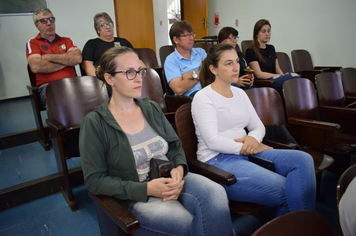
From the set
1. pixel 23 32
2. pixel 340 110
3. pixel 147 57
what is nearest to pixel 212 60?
pixel 340 110

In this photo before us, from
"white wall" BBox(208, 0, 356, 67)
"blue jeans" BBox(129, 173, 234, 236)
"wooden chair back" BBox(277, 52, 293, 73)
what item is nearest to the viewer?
"blue jeans" BBox(129, 173, 234, 236)

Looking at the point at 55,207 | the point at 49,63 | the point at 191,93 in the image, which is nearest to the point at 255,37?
the point at 191,93

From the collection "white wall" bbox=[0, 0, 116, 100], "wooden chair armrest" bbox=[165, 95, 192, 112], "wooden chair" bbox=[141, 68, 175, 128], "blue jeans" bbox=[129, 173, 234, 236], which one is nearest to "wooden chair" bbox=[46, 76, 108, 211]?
"wooden chair" bbox=[141, 68, 175, 128]

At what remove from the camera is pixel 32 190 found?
5.99 ft

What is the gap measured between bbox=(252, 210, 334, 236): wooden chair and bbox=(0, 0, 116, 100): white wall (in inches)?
188

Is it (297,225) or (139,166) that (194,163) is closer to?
(139,166)

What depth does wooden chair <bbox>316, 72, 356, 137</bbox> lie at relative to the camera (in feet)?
6.94

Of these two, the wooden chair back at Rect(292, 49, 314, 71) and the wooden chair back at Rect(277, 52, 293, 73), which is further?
the wooden chair back at Rect(292, 49, 314, 71)

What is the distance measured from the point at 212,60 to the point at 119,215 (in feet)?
3.75

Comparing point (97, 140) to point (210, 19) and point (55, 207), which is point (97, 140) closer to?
point (55, 207)

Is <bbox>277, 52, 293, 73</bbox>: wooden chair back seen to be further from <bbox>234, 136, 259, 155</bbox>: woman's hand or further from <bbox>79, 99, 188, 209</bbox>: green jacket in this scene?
<bbox>79, 99, 188, 209</bbox>: green jacket

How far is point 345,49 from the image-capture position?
3.82 m

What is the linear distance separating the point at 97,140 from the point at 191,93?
4.61ft

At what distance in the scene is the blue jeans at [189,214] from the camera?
96 centimetres
